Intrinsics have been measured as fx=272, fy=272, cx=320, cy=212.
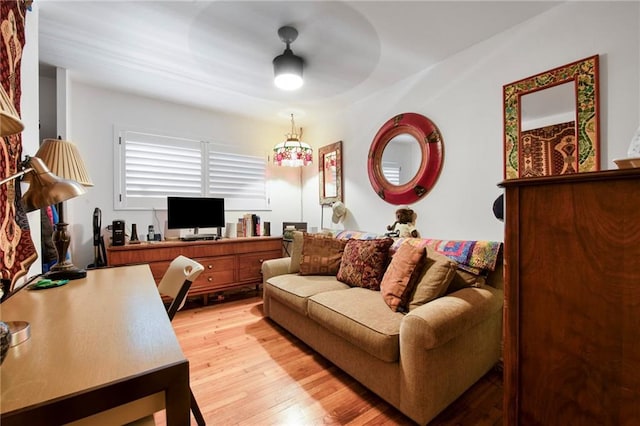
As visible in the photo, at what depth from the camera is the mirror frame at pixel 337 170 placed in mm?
3537

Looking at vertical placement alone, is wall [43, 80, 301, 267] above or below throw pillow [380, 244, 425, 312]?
above

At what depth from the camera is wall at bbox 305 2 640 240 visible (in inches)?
60.9

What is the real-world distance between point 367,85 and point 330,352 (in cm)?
256

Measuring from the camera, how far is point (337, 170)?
11.7 ft

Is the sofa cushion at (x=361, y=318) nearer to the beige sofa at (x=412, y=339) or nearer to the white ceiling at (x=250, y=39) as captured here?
the beige sofa at (x=412, y=339)

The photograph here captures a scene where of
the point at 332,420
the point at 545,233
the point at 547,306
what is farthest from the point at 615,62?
the point at 332,420

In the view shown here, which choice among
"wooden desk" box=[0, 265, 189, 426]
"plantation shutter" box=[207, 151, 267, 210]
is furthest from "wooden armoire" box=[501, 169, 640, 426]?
"plantation shutter" box=[207, 151, 267, 210]

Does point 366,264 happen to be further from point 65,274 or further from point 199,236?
point 199,236

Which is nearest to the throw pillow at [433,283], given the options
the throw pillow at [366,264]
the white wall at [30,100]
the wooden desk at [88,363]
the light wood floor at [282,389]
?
the throw pillow at [366,264]

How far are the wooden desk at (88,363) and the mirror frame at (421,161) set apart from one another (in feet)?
7.44

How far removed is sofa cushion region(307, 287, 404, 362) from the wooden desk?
105 centimetres

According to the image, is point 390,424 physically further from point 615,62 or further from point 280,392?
point 615,62

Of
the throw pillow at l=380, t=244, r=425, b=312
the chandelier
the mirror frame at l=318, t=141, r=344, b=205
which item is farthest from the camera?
the mirror frame at l=318, t=141, r=344, b=205

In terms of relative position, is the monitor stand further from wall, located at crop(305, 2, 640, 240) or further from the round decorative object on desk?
the round decorative object on desk
